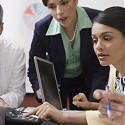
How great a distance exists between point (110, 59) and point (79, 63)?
1.43 feet

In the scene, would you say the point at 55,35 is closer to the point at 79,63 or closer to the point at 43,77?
the point at 79,63

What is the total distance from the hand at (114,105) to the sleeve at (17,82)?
0.77m

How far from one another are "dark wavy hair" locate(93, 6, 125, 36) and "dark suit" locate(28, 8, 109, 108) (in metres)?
0.37

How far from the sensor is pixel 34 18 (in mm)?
2203

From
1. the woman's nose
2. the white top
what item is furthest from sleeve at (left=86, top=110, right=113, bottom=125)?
the white top

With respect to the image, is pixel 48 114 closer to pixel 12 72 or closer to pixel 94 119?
pixel 94 119

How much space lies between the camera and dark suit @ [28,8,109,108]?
1.42m

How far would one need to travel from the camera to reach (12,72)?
160 centimetres

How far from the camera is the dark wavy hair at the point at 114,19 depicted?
100 cm

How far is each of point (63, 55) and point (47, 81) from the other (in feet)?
0.79

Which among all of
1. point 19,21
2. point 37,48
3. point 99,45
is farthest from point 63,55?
point 19,21

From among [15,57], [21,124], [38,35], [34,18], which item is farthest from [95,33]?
[34,18]

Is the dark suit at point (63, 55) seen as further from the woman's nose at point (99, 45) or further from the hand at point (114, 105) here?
the hand at point (114, 105)

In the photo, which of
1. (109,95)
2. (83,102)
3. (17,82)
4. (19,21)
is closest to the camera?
(109,95)
